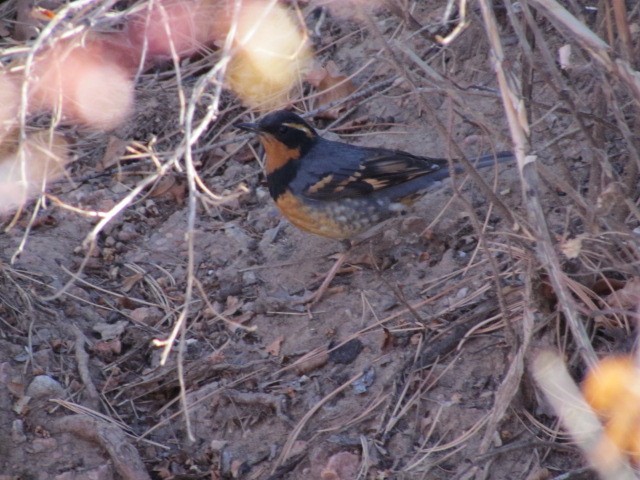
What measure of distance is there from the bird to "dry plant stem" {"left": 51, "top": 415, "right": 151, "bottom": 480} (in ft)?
6.11

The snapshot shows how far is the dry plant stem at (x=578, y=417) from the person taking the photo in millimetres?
3553

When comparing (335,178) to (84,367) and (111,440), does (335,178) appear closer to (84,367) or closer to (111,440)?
(84,367)

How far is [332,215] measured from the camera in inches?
233

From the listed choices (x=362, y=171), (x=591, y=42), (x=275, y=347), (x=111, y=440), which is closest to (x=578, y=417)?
(x=591, y=42)

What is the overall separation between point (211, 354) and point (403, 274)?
1.15 metres

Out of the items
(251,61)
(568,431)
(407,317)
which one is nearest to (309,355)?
(407,317)

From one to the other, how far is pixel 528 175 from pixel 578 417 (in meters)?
1.11

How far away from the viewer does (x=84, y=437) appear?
4598 mm

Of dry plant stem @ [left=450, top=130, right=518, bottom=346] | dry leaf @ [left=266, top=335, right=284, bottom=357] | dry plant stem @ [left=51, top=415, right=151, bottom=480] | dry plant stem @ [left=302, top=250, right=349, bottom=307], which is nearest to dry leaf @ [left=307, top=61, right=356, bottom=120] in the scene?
dry plant stem @ [left=302, top=250, right=349, bottom=307]

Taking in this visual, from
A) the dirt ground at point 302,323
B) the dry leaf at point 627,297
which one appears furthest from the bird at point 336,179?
the dry leaf at point 627,297

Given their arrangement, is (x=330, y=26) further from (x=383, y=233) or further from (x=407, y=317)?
(x=407, y=317)

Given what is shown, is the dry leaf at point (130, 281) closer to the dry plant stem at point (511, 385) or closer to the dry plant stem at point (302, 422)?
the dry plant stem at point (302, 422)

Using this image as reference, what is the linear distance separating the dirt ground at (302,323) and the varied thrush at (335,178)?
0.58ft

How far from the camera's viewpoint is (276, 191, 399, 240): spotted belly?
5.86 metres
